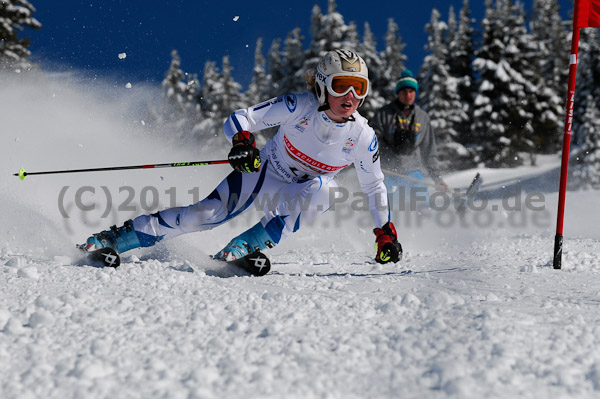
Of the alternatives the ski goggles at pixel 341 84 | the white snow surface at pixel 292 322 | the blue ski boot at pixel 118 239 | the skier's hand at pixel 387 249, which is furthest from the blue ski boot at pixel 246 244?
the ski goggles at pixel 341 84

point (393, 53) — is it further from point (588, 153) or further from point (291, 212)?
point (291, 212)

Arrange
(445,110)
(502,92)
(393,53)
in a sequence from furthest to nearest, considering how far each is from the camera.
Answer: (393,53) < (445,110) < (502,92)

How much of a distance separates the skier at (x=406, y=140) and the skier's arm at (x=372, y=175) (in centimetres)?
344

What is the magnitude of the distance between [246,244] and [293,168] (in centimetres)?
79

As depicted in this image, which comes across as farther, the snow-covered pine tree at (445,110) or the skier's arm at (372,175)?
the snow-covered pine tree at (445,110)

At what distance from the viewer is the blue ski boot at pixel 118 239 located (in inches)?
142

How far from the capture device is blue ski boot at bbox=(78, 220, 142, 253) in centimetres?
360

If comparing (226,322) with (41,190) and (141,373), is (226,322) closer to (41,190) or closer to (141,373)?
(141,373)

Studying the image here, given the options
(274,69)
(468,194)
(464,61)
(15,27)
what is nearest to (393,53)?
(464,61)

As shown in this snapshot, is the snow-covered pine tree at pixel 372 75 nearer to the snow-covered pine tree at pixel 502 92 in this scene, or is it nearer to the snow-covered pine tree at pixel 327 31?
the snow-covered pine tree at pixel 327 31

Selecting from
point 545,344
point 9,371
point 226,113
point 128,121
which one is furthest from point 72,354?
point 226,113

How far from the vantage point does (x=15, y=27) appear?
58.7 feet

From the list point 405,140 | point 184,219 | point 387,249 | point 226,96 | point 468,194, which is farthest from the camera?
point 226,96

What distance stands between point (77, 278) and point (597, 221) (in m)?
7.96
